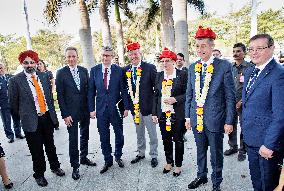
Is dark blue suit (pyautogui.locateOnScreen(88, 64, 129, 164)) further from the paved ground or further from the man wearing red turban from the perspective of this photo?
the man wearing red turban

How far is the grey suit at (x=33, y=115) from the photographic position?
14.8 ft

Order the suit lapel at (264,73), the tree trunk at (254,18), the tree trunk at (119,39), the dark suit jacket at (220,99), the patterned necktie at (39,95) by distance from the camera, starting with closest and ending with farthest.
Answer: the suit lapel at (264,73) < the dark suit jacket at (220,99) < the patterned necktie at (39,95) < the tree trunk at (254,18) < the tree trunk at (119,39)

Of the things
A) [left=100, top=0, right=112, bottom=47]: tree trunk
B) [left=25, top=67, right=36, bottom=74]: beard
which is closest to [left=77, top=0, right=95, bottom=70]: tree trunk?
[left=100, top=0, right=112, bottom=47]: tree trunk

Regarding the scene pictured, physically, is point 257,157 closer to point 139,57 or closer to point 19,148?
point 139,57

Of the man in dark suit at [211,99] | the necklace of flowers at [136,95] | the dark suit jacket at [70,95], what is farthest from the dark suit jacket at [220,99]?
the dark suit jacket at [70,95]

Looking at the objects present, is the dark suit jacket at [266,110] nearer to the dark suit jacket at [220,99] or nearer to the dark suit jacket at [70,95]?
the dark suit jacket at [220,99]

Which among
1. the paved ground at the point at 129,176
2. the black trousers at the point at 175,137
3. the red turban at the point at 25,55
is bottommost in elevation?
the paved ground at the point at 129,176

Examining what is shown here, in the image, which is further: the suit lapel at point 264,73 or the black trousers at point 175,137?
the black trousers at point 175,137

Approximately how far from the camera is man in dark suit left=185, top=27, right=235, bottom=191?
12.1 feet

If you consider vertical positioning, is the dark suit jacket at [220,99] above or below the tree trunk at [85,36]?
below

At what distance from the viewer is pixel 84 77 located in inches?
197

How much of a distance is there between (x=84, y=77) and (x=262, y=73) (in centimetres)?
317

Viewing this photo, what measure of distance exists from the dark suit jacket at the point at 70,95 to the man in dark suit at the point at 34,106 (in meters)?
0.24

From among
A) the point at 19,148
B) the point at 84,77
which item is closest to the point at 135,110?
the point at 84,77
